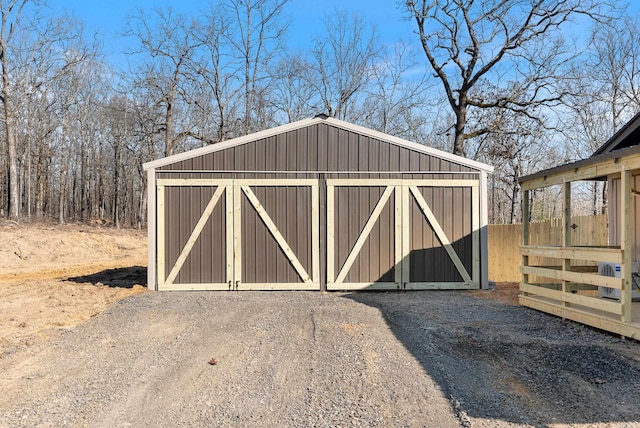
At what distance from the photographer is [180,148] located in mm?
26297

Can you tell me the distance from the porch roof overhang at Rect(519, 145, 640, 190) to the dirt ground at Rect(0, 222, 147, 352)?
7.30 m

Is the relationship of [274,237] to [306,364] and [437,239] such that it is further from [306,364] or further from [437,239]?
[306,364]

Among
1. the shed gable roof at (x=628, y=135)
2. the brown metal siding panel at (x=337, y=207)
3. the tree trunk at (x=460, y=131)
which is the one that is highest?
the tree trunk at (x=460, y=131)

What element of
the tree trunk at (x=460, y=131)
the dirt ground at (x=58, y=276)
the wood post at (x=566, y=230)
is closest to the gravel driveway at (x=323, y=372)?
the wood post at (x=566, y=230)

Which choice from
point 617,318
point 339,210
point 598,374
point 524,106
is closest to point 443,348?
point 598,374

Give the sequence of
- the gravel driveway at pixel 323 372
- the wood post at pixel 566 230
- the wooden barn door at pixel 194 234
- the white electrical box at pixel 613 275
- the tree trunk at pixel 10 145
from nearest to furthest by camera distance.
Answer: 1. the gravel driveway at pixel 323 372
2. the white electrical box at pixel 613 275
3. the wood post at pixel 566 230
4. the wooden barn door at pixel 194 234
5. the tree trunk at pixel 10 145

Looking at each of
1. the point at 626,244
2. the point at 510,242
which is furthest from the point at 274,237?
the point at 510,242

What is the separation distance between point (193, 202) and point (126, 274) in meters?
4.09

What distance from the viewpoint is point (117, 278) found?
10.8 m

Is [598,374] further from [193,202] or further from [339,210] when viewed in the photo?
[193,202]

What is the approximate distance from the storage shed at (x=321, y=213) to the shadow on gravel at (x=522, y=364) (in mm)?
1994

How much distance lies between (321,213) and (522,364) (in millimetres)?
5205

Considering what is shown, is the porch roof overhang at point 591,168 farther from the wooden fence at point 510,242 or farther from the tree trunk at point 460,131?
the tree trunk at point 460,131

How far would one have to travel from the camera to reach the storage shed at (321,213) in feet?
28.8
